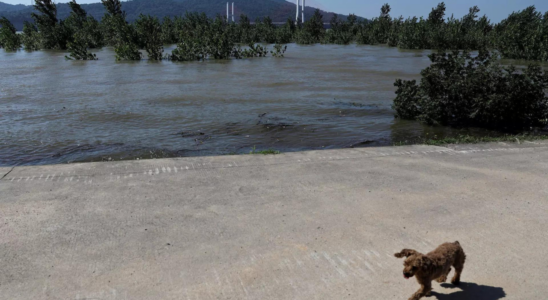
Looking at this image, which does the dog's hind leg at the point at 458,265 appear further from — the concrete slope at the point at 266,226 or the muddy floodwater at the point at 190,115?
the muddy floodwater at the point at 190,115

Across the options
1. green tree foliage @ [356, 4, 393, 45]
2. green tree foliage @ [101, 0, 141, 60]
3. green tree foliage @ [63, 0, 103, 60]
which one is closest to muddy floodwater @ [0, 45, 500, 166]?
green tree foliage @ [101, 0, 141, 60]

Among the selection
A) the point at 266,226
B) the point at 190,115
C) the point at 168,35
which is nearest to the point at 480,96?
the point at 190,115

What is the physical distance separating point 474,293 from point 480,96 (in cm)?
699

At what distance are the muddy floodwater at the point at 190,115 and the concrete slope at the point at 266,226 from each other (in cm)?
234

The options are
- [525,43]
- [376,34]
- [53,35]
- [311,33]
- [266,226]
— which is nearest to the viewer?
[266,226]

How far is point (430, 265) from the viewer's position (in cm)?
273

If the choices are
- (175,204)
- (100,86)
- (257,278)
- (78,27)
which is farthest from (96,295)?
(78,27)

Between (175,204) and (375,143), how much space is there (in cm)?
497

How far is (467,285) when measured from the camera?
3.06 m

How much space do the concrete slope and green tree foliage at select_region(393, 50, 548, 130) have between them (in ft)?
10.8

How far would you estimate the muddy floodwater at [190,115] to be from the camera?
8047 millimetres

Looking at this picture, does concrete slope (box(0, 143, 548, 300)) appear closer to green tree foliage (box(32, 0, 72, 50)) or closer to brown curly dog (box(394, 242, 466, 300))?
brown curly dog (box(394, 242, 466, 300))

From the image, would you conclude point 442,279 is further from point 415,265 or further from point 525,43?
point 525,43

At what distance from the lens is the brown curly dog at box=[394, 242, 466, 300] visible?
8.66ft
